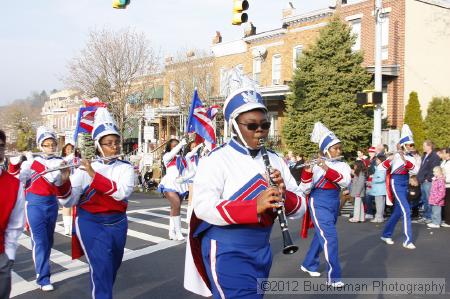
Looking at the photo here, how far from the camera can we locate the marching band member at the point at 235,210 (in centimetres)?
342

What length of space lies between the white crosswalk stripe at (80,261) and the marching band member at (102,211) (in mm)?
2507

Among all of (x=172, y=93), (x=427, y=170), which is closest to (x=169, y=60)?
(x=172, y=93)

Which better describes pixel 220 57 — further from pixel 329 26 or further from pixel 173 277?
pixel 173 277

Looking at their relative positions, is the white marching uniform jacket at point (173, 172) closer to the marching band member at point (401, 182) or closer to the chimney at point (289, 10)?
the marching band member at point (401, 182)

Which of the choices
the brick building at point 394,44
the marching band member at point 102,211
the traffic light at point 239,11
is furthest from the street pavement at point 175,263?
the brick building at point 394,44

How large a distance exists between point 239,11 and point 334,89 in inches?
383

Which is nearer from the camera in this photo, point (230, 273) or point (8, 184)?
point (230, 273)

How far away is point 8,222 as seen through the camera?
3.86 metres

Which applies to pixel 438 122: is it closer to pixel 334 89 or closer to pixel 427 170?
pixel 334 89

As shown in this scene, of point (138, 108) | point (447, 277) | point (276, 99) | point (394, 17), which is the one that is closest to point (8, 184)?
point (447, 277)

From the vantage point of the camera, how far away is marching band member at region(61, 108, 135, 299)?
16.3 ft

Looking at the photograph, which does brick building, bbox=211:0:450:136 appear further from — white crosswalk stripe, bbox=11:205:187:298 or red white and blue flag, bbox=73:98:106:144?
red white and blue flag, bbox=73:98:106:144

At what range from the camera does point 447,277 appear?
758 centimetres

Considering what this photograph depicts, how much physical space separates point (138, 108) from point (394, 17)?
17409 millimetres
